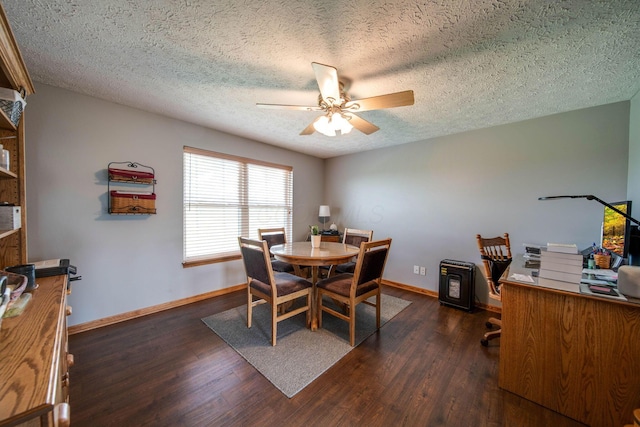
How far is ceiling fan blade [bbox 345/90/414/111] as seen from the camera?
1.63 metres

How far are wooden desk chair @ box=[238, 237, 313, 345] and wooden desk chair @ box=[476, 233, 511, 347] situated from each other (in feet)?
5.71

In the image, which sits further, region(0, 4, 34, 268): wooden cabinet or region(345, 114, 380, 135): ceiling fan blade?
region(345, 114, 380, 135): ceiling fan blade

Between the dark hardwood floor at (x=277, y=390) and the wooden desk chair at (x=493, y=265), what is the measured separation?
133mm

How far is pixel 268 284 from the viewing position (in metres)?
2.14

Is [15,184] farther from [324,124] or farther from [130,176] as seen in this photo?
[324,124]

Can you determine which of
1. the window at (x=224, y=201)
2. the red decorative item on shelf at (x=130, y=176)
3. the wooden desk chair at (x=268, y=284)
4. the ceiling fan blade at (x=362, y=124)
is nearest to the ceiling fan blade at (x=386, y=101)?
the ceiling fan blade at (x=362, y=124)

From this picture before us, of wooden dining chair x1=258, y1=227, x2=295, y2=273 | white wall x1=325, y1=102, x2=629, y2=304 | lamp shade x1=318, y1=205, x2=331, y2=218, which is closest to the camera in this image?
white wall x1=325, y1=102, x2=629, y2=304

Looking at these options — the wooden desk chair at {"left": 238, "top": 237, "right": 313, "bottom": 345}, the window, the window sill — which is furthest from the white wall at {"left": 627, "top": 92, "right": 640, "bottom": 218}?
the window sill

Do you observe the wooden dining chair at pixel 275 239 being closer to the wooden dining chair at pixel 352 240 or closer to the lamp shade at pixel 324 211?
the wooden dining chair at pixel 352 240

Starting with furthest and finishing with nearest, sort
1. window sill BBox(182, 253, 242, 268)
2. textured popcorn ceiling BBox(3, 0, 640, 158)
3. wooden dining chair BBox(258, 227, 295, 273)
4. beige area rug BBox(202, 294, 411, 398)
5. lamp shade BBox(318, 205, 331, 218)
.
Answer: lamp shade BBox(318, 205, 331, 218), wooden dining chair BBox(258, 227, 295, 273), window sill BBox(182, 253, 242, 268), beige area rug BBox(202, 294, 411, 398), textured popcorn ceiling BBox(3, 0, 640, 158)

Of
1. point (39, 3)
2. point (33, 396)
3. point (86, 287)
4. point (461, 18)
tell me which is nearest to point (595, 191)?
point (461, 18)

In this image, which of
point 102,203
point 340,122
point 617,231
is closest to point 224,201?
point 102,203

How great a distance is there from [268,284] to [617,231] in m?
2.83

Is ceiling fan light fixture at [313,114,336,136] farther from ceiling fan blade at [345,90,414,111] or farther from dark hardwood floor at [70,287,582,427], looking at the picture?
dark hardwood floor at [70,287,582,427]
